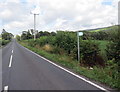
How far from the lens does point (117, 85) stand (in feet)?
18.4

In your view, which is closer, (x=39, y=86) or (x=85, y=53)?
(x=39, y=86)

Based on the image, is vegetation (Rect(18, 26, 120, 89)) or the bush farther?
the bush

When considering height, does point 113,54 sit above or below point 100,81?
above

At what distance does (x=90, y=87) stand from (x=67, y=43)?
32.4 feet

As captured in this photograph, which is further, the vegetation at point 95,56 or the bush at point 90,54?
the bush at point 90,54

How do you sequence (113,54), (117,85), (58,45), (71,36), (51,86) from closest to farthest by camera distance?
(117,85) < (51,86) < (113,54) < (71,36) < (58,45)

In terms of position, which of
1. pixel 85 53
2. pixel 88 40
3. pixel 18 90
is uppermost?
pixel 88 40

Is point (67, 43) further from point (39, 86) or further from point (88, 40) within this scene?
point (39, 86)

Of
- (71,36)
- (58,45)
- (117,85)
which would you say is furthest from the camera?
(58,45)

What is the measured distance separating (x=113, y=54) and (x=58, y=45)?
34.8 ft

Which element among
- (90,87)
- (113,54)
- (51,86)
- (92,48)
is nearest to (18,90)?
(51,86)

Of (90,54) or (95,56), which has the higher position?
(90,54)

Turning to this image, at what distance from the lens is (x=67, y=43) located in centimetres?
1535

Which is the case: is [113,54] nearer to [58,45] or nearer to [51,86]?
[51,86]
